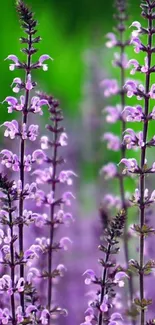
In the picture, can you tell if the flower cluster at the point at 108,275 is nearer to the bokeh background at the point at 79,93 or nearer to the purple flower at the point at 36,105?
the purple flower at the point at 36,105

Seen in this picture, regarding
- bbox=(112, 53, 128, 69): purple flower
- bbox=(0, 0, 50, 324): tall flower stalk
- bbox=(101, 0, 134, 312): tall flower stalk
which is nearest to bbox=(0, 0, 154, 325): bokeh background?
bbox=(101, 0, 134, 312): tall flower stalk

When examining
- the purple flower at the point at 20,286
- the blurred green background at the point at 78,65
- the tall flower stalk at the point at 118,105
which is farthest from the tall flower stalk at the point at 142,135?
the blurred green background at the point at 78,65

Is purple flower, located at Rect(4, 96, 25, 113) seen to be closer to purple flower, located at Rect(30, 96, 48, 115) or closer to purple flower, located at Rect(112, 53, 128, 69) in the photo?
purple flower, located at Rect(30, 96, 48, 115)

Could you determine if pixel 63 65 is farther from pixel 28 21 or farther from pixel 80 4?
pixel 28 21

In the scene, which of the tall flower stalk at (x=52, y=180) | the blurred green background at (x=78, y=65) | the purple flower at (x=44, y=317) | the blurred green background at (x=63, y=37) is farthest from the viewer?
the blurred green background at (x=63, y=37)

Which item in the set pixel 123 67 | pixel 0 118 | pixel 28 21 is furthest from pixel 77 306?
pixel 0 118

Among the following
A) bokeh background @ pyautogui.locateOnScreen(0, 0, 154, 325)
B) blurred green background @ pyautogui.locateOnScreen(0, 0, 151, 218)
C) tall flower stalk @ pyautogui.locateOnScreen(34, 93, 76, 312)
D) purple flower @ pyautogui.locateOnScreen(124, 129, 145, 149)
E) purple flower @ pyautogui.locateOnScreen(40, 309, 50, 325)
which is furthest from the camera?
blurred green background @ pyautogui.locateOnScreen(0, 0, 151, 218)

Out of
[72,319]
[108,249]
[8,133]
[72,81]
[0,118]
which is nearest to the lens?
[108,249]

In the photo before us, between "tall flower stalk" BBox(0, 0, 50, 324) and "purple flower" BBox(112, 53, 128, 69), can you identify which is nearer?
"tall flower stalk" BBox(0, 0, 50, 324)
